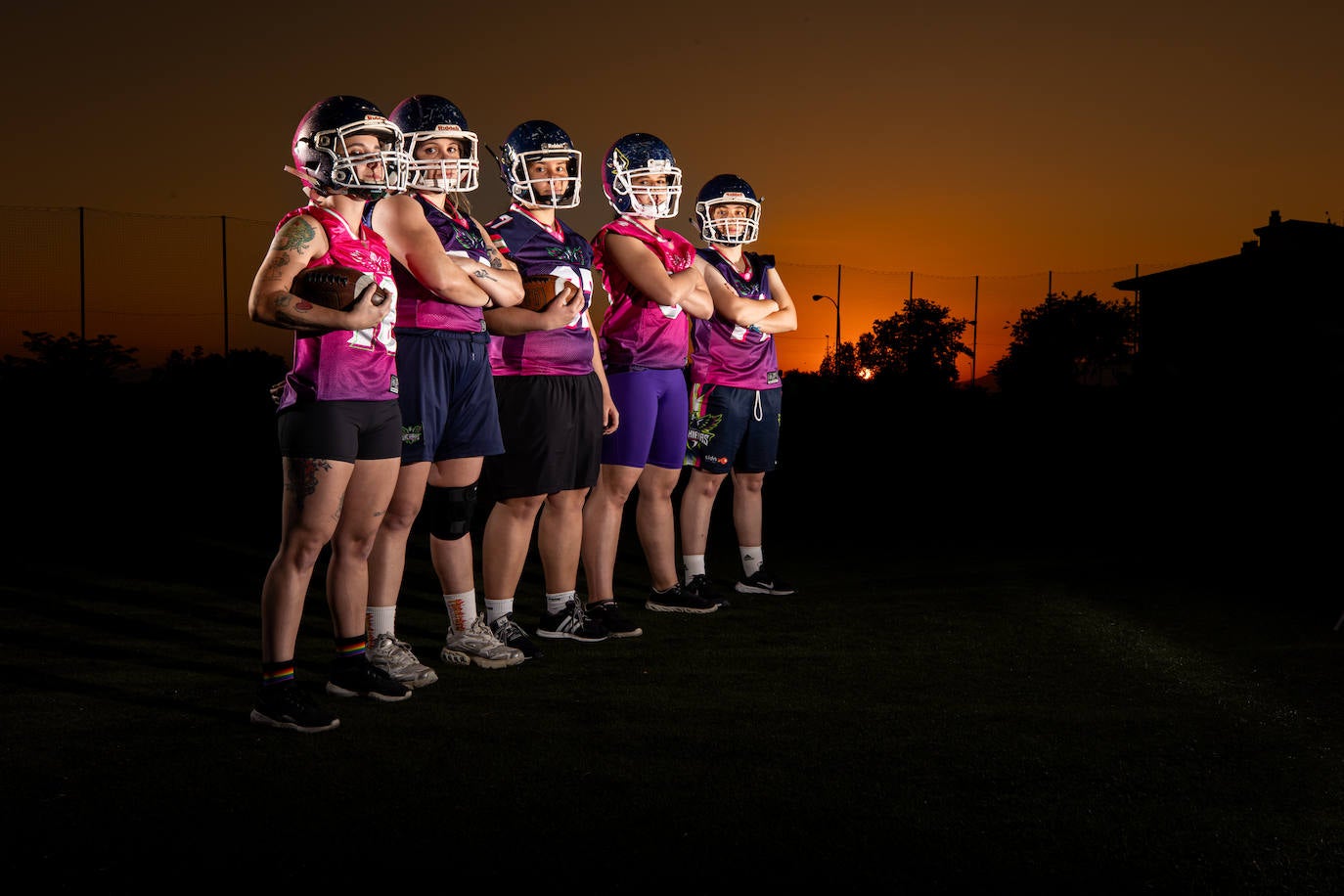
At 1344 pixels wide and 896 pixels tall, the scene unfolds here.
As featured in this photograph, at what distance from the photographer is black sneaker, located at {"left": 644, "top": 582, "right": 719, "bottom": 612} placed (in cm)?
634

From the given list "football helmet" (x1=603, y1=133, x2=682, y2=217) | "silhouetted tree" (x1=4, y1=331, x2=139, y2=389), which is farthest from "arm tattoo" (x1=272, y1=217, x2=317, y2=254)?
"silhouetted tree" (x1=4, y1=331, x2=139, y2=389)

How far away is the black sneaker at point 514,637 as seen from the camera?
522 centimetres

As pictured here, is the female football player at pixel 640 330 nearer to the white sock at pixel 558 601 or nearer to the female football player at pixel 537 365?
the white sock at pixel 558 601

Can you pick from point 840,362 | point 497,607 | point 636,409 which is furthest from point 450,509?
point 840,362

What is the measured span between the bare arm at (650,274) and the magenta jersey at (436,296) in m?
0.99

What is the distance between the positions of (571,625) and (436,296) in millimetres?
1721

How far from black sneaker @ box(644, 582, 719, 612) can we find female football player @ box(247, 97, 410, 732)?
242 cm

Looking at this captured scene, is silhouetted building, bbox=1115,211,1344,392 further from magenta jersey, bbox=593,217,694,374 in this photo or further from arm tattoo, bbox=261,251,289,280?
arm tattoo, bbox=261,251,289,280

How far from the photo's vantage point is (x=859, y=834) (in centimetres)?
321

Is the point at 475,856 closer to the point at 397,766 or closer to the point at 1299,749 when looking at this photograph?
the point at 397,766

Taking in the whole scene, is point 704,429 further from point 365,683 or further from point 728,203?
point 365,683

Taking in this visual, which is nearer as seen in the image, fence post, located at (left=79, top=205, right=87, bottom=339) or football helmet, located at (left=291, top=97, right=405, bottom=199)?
football helmet, located at (left=291, top=97, right=405, bottom=199)

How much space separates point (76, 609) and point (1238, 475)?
42.1 feet

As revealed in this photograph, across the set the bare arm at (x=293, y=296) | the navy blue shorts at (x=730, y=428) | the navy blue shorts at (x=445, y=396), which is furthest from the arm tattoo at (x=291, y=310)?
the navy blue shorts at (x=730, y=428)
